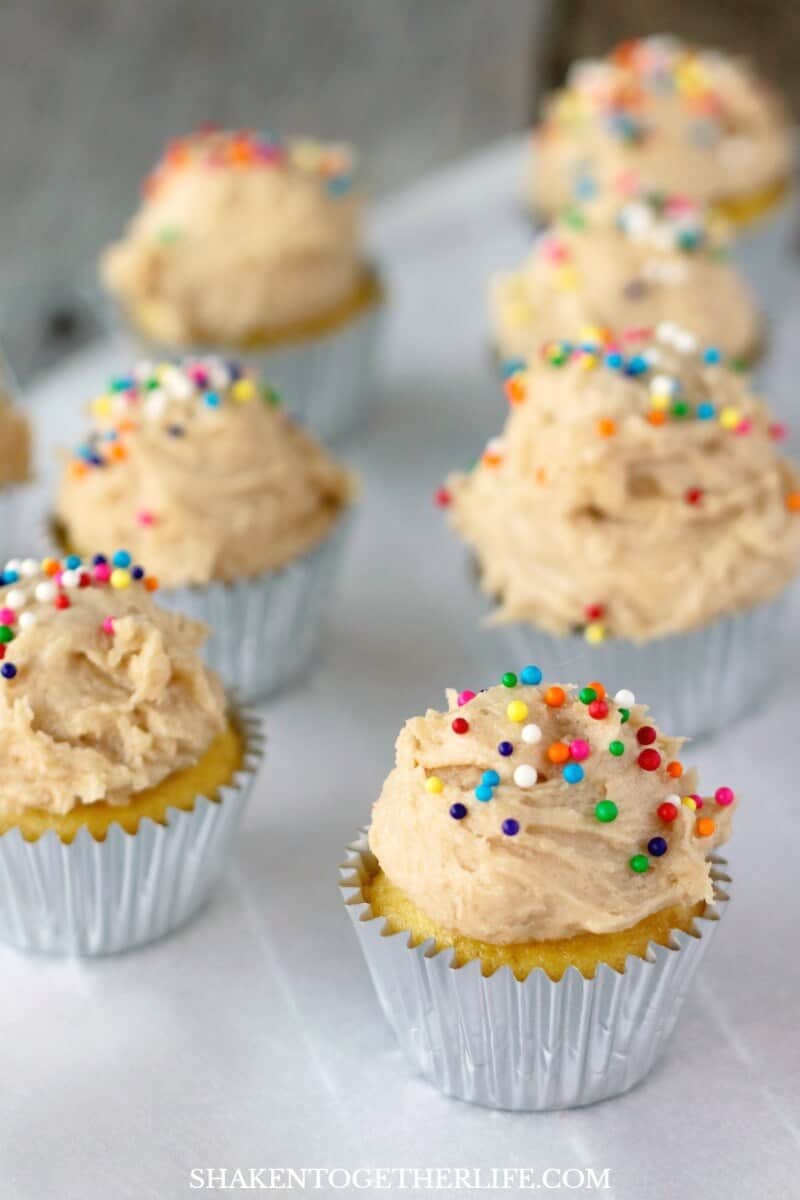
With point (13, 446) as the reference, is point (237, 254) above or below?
above

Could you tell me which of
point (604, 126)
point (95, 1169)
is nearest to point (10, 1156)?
point (95, 1169)

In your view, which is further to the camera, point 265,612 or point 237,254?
point 237,254

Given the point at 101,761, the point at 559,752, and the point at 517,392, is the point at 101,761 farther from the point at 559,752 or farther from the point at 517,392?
the point at 517,392

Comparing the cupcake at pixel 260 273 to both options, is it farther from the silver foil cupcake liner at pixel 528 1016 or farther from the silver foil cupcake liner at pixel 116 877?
the silver foil cupcake liner at pixel 528 1016

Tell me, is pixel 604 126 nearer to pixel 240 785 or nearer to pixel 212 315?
pixel 212 315

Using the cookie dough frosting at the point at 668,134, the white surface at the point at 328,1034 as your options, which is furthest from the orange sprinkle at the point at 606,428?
the cookie dough frosting at the point at 668,134

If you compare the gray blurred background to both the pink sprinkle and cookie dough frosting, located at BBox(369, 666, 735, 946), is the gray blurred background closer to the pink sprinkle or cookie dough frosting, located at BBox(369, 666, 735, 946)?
cookie dough frosting, located at BBox(369, 666, 735, 946)

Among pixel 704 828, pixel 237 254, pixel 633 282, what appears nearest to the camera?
pixel 704 828

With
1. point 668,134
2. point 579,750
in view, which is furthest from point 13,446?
point 668,134

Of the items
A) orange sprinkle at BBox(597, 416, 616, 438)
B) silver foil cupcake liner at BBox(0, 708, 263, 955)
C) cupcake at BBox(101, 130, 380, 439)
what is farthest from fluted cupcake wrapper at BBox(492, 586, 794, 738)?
cupcake at BBox(101, 130, 380, 439)
